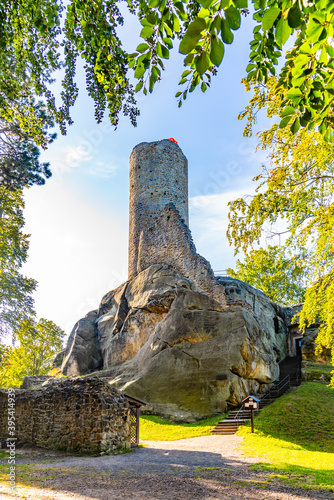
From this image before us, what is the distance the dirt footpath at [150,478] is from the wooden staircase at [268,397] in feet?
13.0

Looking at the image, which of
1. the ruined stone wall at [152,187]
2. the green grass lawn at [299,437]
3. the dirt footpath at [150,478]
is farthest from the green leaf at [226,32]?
the ruined stone wall at [152,187]

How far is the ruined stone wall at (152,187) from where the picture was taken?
83.7 feet

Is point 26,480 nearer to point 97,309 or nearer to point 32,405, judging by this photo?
point 32,405

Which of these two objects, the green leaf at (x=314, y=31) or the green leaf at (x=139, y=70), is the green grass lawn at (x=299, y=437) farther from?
the green leaf at (x=139, y=70)

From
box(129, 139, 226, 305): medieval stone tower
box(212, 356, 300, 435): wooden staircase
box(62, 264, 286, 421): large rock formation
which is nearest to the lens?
box(212, 356, 300, 435): wooden staircase

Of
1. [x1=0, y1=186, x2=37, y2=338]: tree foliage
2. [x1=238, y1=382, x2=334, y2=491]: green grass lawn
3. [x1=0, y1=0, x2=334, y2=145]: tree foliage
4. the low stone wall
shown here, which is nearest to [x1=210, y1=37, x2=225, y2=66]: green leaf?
[x1=0, y1=0, x2=334, y2=145]: tree foliage

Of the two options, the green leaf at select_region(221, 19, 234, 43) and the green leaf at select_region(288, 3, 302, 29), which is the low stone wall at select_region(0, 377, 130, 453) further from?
the green leaf at select_region(288, 3, 302, 29)

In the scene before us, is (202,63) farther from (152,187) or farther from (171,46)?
(152,187)

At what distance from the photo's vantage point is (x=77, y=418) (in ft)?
32.6

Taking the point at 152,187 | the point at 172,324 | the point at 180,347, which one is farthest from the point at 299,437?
the point at 152,187

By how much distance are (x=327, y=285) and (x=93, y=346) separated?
19.4 metres

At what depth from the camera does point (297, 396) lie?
50.9 feet

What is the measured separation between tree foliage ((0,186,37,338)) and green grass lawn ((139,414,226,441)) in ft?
22.8

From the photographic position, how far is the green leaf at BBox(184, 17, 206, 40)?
1878 millimetres
